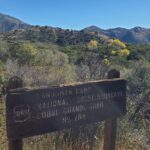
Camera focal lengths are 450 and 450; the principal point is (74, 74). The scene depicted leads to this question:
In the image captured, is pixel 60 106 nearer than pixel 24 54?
Yes

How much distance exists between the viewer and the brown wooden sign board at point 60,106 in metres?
4.46

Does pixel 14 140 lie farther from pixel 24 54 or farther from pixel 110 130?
pixel 24 54

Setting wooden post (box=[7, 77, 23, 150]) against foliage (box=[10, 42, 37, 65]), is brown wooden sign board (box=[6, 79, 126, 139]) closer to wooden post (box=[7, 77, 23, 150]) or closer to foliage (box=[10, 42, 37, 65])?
wooden post (box=[7, 77, 23, 150])

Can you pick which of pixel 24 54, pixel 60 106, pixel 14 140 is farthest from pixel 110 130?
pixel 24 54

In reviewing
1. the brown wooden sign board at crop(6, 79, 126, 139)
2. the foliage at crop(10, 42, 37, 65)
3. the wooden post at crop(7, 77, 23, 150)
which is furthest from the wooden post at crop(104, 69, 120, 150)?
the foliage at crop(10, 42, 37, 65)

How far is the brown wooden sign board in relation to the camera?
4.46m

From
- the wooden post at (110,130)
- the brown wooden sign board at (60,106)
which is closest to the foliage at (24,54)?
the wooden post at (110,130)

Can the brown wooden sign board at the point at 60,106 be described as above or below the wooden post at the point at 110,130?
above

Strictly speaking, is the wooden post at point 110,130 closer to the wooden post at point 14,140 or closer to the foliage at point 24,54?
the wooden post at point 14,140

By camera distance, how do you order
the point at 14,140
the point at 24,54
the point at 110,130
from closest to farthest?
the point at 14,140 < the point at 110,130 < the point at 24,54

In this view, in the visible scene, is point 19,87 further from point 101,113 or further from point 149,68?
point 149,68

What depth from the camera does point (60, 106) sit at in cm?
477

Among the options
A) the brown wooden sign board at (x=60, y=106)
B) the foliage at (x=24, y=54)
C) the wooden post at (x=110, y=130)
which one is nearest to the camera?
the brown wooden sign board at (x=60, y=106)

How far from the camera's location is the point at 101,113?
532 cm
